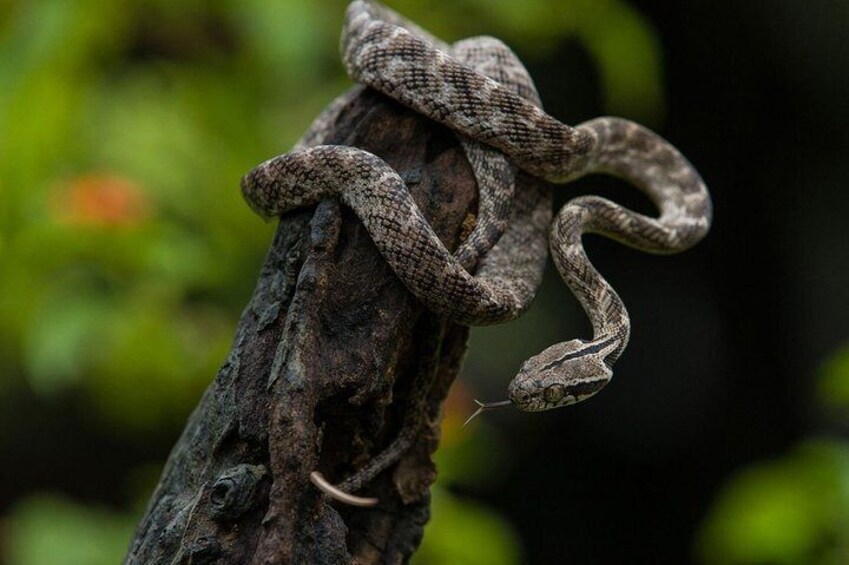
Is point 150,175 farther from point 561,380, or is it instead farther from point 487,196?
point 561,380

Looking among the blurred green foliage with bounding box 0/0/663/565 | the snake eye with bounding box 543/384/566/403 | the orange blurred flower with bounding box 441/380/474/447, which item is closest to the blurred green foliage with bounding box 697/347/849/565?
the blurred green foliage with bounding box 0/0/663/565

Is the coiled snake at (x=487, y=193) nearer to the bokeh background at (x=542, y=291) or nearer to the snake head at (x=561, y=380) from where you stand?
the snake head at (x=561, y=380)

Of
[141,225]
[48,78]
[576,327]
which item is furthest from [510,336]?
[48,78]

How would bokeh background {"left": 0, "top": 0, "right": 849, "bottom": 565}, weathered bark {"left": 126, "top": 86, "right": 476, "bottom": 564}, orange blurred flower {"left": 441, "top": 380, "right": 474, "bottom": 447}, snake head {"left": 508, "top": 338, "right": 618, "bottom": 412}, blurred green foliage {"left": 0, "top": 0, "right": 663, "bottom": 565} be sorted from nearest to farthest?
weathered bark {"left": 126, "top": 86, "right": 476, "bottom": 564}
snake head {"left": 508, "top": 338, "right": 618, "bottom": 412}
blurred green foliage {"left": 0, "top": 0, "right": 663, "bottom": 565}
bokeh background {"left": 0, "top": 0, "right": 849, "bottom": 565}
orange blurred flower {"left": 441, "top": 380, "right": 474, "bottom": 447}

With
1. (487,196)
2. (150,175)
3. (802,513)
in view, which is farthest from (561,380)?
(150,175)

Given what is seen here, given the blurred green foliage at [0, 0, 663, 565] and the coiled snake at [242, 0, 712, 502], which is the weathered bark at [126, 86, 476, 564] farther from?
the blurred green foliage at [0, 0, 663, 565]
